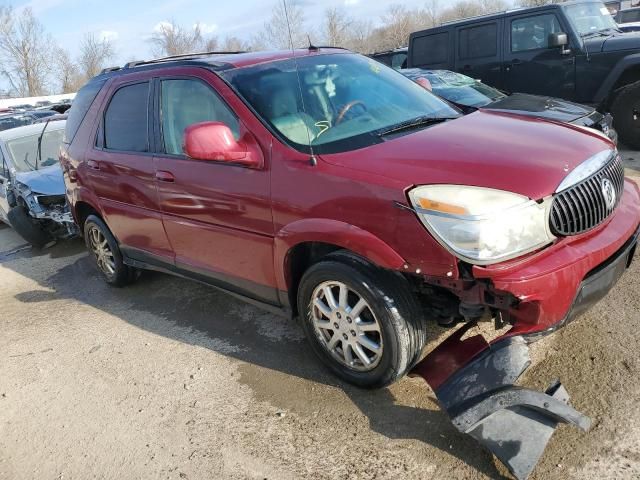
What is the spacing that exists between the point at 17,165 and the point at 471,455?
7394mm

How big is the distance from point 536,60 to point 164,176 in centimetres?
685

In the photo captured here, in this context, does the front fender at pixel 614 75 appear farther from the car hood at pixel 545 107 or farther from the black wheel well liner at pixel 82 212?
the black wheel well liner at pixel 82 212

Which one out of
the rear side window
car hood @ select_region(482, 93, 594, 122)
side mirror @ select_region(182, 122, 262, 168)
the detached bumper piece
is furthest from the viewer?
car hood @ select_region(482, 93, 594, 122)

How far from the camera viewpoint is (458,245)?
8.05ft

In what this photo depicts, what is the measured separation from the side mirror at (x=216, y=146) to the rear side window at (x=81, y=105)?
6.95ft

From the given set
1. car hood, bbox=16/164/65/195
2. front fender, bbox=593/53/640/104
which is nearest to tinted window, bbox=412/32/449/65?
front fender, bbox=593/53/640/104

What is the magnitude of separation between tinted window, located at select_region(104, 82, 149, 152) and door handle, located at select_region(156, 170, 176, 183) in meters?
0.30

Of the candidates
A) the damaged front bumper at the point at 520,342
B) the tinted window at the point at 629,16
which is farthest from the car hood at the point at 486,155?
the tinted window at the point at 629,16

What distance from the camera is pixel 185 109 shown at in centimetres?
376

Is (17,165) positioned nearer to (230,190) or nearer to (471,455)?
(230,190)

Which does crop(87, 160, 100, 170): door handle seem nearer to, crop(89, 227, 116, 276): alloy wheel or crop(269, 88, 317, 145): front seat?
crop(89, 227, 116, 276): alloy wheel

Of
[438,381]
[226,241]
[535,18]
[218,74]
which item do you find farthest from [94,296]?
[535,18]

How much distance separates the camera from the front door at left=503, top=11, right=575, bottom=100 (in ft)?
27.0

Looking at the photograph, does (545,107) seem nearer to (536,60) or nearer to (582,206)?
(536,60)
